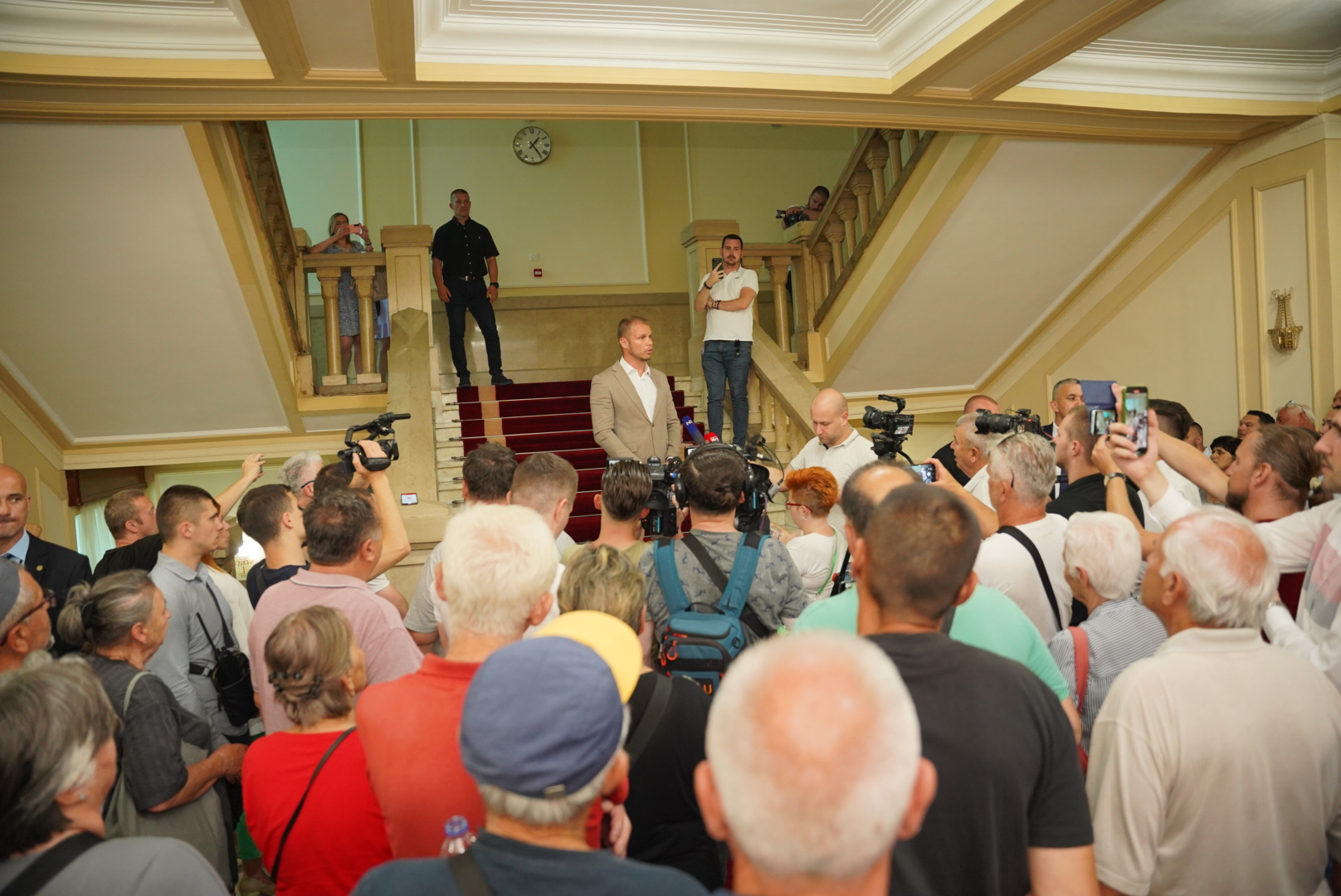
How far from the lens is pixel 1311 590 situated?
2.18m

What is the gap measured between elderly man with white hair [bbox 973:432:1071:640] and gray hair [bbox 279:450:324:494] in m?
2.39

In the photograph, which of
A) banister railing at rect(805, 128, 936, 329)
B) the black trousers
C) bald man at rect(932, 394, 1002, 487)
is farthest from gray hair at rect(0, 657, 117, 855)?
banister railing at rect(805, 128, 936, 329)

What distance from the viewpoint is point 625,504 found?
8.10ft

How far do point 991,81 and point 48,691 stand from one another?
5176 millimetres

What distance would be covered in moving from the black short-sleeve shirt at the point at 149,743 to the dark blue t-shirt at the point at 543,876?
3.73 ft

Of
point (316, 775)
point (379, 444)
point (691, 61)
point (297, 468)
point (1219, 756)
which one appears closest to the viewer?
point (1219, 756)

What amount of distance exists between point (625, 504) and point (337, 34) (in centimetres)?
285

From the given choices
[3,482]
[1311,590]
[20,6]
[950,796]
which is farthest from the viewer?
[20,6]

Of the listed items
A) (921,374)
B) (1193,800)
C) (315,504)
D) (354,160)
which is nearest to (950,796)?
(1193,800)

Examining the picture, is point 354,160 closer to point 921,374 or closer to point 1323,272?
point 921,374

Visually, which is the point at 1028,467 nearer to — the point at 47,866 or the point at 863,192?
the point at 47,866

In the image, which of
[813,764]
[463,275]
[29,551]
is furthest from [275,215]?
[813,764]

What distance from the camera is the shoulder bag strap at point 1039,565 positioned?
236 centimetres

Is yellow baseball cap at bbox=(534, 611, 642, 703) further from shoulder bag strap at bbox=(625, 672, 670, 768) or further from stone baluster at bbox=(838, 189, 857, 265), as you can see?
→ stone baluster at bbox=(838, 189, 857, 265)
